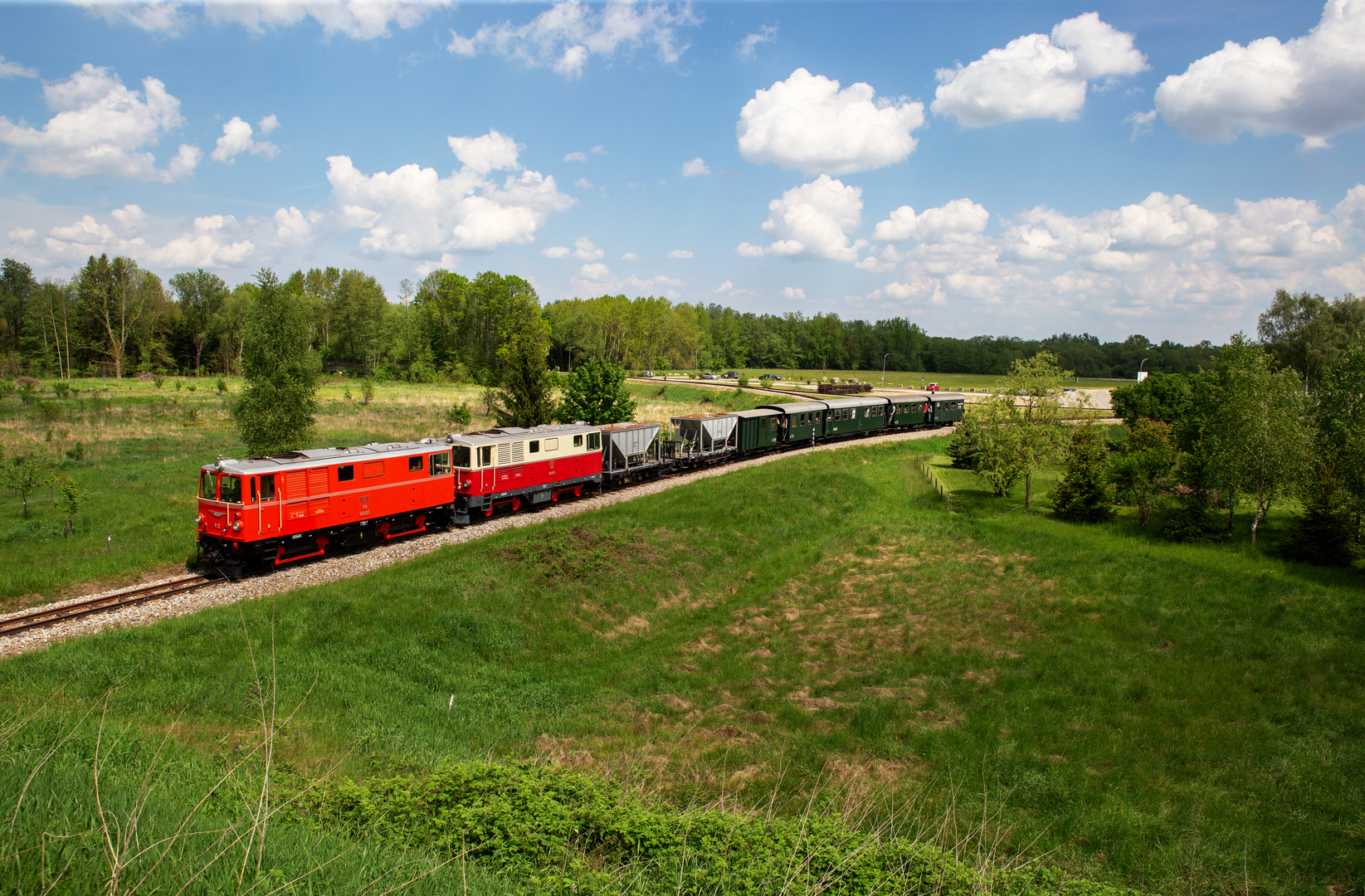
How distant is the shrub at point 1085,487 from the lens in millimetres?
30109

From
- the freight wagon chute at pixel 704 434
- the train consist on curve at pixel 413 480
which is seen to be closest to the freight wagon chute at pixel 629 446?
the train consist on curve at pixel 413 480

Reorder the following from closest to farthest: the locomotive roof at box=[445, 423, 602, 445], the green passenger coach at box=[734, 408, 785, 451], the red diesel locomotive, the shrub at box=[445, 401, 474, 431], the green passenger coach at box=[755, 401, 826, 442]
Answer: the red diesel locomotive
the locomotive roof at box=[445, 423, 602, 445]
the green passenger coach at box=[734, 408, 785, 451]
the green passenger coach at box=[755, 401, 826, 442]
the shrub at box=[445, 401, 474, 431]

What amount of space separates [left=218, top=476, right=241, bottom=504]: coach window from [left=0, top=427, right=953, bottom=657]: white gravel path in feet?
8.01

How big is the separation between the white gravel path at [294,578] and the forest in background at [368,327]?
21948 mm

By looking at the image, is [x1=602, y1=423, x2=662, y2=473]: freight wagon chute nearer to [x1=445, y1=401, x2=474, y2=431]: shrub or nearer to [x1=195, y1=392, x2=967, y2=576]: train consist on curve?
[x1=195, y1=392, x2=967, y2=576]: train consist on curve

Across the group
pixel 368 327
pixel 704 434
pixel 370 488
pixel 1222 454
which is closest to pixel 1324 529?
pixel 1222 454

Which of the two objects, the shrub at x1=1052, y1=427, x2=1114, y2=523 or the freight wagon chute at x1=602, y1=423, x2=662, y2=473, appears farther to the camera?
the freight wagon chute at x1=602, y1=423, x2=662, y2=473

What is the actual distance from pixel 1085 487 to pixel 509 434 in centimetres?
2584

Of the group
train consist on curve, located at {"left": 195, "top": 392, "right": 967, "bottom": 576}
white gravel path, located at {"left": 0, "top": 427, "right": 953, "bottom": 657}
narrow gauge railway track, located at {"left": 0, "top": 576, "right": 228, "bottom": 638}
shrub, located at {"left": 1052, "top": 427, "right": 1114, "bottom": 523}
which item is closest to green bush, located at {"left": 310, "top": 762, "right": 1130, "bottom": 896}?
white gravel path, located at {"left": 0, "top": 427, "right": 953, "bottom": 657}

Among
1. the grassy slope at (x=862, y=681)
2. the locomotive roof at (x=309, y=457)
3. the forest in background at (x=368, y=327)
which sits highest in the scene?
the forest in background at (x=368, y=327)

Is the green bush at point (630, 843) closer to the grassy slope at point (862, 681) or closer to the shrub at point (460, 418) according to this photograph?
the grassy slope at point (862, 681)

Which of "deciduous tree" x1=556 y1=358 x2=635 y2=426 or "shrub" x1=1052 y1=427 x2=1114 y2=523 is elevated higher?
"deciduous tree" x1=556 y1=358 x2=635 y2=426

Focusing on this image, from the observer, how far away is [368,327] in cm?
10144

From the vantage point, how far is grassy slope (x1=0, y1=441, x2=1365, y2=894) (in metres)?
10.9
